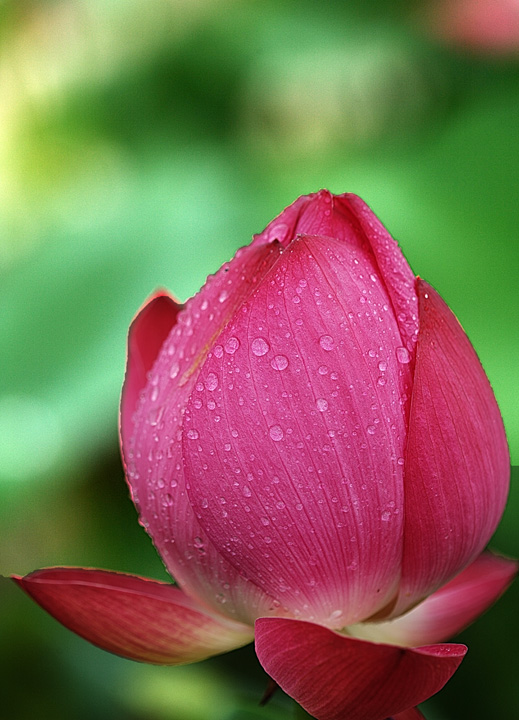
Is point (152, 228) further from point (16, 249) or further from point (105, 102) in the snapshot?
point (105, 102)

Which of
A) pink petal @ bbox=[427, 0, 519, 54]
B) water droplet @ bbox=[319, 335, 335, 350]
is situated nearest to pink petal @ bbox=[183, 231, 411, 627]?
water droplet @ bbox=[319, 335, 335, 350]

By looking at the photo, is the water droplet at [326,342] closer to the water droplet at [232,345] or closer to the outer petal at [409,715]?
the water droplet at [232,345]

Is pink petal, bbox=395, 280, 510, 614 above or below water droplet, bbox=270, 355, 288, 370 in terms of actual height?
below

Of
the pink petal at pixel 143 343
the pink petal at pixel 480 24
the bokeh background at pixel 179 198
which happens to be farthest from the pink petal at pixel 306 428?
the pink petal at pixel 480 24

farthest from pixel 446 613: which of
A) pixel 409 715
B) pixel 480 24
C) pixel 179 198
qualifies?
pixel 480 24

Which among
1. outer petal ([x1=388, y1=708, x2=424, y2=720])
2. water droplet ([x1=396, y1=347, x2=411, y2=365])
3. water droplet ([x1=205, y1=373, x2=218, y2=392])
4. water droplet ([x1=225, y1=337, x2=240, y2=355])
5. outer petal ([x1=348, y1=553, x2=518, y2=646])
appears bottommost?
outer petal ([x1=388, y1=708, x2=424, y2=720])

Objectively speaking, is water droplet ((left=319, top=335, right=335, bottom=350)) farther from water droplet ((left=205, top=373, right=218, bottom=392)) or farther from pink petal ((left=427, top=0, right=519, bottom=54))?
pink petal ((left=427, top=0, right=519, bottom=54))
